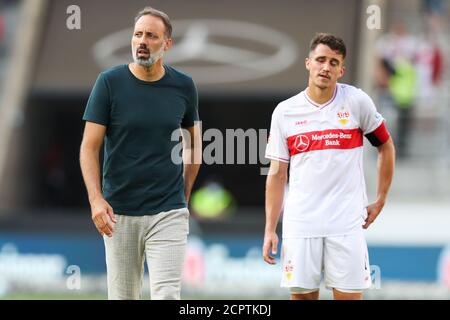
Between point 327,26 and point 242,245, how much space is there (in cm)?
566

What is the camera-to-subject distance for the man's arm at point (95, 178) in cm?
660

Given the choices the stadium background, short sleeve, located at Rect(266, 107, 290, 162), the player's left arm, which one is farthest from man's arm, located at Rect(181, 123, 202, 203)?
the stadium background

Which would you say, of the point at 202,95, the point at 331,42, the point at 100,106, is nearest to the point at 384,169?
the point at 331,42

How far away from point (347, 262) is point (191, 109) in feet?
4.56

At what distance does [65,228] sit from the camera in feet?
55.7

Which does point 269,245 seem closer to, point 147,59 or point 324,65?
point 324,65

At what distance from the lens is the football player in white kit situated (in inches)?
275

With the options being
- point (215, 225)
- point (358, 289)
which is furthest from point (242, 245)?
point (358, 289)

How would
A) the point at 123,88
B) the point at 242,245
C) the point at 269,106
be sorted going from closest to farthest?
the point at 123,88 < the point at 242,245 < the point at 269,106

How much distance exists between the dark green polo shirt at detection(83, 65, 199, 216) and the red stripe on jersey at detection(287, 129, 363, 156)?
0.81 metres

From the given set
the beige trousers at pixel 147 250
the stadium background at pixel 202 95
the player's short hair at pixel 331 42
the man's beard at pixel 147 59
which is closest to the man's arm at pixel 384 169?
the player's short hair at pixel 331 42

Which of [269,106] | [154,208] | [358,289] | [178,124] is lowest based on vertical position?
[358,289]

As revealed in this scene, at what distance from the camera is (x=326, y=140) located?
6996mm

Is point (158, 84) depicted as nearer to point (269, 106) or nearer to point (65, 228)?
point (65, 228)
